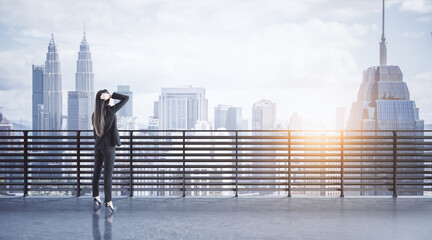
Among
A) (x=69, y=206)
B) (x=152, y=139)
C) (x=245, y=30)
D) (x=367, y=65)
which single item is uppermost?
(x=245, y=30)

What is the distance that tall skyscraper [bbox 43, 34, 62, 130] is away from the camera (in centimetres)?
13875

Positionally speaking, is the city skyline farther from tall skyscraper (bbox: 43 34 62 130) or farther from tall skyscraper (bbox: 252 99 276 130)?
tall skyscraper (bbox: 252 99 276 130)

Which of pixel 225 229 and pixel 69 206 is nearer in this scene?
pixel 225 229

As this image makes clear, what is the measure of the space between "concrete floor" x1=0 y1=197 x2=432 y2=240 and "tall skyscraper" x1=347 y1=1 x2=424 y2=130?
403ft

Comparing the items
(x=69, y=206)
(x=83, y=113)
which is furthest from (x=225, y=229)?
(x=83, y=113)

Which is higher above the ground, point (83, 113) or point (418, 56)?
point (418, 56)

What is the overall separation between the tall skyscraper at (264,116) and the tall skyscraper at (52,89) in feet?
198

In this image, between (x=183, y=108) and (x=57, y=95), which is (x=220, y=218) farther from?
(x=57, y=95)

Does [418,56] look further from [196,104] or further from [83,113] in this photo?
[83,113]

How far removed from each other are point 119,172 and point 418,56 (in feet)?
578

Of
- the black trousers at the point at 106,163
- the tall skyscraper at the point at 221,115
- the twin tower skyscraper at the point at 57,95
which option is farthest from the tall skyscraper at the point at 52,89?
the black trousers at the point at 106,163

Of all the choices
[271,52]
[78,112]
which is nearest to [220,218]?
[78,112]

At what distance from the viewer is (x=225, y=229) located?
17.0ft

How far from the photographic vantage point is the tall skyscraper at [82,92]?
4976 inches
